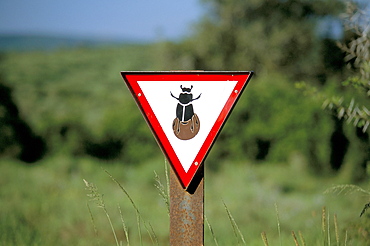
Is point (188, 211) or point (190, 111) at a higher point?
point (190, 111)

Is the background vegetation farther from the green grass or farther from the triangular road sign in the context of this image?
the triangular road sign

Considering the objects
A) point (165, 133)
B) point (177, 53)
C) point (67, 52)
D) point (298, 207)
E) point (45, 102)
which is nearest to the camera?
point (165, 133)

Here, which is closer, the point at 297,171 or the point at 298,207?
the point at 298,207

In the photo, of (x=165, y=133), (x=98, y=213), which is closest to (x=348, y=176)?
(x=98, y=213)

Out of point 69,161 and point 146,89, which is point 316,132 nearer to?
point 69,161

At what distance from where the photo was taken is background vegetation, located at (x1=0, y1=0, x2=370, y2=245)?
5.21 m

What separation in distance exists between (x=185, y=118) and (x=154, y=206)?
18.5ft

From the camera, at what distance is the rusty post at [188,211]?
7.57 ft

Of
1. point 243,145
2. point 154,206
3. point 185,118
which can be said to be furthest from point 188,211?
point 243,145

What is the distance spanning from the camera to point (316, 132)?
436 inches

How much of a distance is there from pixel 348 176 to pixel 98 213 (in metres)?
6.19

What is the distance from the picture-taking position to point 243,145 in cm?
1216

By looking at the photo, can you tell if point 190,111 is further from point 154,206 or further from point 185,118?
point 154,206

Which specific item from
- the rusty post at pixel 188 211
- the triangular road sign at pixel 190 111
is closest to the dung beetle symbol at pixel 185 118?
the triangular road sign at pixel 190 111
